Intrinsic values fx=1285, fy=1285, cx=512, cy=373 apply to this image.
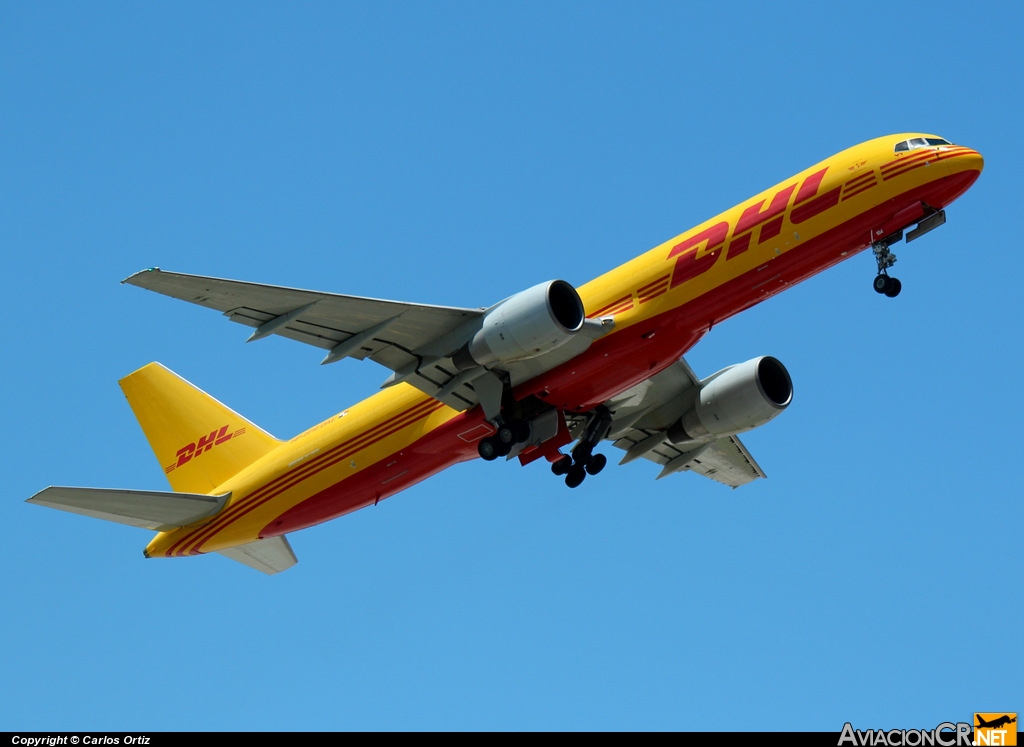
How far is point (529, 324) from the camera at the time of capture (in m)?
29.4

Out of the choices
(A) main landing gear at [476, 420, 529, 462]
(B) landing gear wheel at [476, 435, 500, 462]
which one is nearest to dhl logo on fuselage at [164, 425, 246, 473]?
(B) landing gear wheel at [476, 435, 500, 462]

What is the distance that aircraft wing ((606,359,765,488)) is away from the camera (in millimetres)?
36094

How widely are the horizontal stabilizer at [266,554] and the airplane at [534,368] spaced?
52 millimetres

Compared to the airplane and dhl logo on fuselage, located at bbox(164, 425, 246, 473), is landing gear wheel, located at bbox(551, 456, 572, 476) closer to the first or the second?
the airplane

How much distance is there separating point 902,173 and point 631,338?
23.8 feet

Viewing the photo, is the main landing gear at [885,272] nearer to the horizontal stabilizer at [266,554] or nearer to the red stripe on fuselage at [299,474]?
the red stripe on fuselage at [299,474]

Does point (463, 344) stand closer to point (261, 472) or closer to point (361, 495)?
point (361, 495)

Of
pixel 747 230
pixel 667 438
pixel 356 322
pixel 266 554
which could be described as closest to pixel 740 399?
pixel 667 438

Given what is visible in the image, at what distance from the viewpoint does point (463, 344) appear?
30859 millimetres

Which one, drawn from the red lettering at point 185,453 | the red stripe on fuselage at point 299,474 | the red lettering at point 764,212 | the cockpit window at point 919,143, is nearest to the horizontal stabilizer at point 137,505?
the red stripe on fuselage at point 299,474

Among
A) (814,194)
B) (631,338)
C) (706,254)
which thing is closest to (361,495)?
(631,338)

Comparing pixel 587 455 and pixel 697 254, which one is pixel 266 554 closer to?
pixel 587 455

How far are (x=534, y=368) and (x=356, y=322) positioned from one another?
4541mm

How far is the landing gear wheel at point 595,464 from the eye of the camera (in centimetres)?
3534
